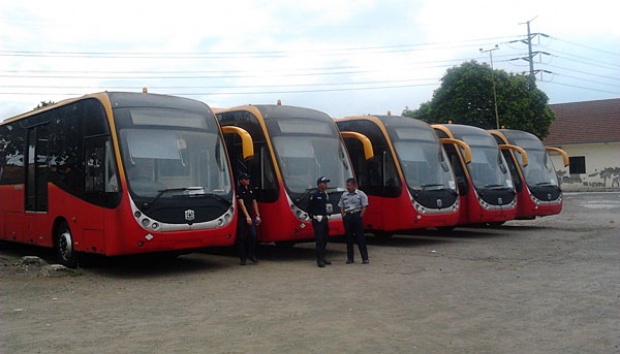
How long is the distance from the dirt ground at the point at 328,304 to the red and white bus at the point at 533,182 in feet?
12.9

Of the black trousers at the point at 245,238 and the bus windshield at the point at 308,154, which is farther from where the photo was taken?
the bus windshield at the point at 308,154

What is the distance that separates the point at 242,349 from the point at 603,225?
16.0m

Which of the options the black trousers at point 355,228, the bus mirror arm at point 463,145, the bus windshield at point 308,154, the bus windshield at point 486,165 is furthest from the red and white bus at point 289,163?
the bus windshield at point 486,165

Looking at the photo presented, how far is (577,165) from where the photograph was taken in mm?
47875

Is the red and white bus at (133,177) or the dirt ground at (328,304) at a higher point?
the red and white bus at (133,177)

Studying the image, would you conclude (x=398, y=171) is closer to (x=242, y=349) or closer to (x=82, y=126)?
(x=82, y=126)

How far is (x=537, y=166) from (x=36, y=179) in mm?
13539

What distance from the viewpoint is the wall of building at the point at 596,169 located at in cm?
4638

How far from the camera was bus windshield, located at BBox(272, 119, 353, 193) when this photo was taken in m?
12.8

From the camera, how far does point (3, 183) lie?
14.7 metres

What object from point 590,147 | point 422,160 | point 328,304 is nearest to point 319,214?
point 328,304

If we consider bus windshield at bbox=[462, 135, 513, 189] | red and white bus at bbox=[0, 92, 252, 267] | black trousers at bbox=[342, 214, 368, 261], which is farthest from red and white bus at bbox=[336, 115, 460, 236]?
red and white bus at bbox=[0, 92, 252, 267]

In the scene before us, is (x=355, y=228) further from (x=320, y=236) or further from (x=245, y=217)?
(x=245, y=217)

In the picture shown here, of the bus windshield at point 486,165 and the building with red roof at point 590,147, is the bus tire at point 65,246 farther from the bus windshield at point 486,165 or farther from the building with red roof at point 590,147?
the building with red roof at point 590,147
